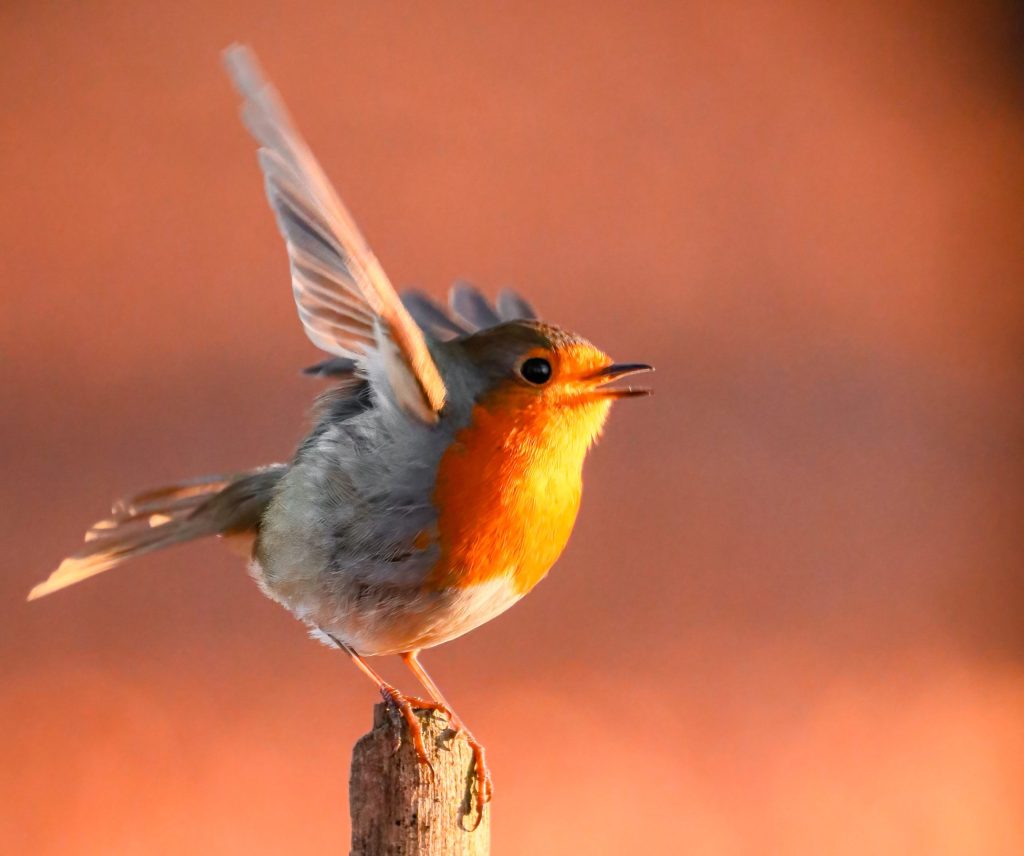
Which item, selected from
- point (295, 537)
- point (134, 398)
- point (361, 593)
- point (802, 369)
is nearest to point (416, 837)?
point (361, 593)

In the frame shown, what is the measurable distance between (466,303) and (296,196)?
67cm

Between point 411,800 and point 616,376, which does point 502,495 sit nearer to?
point 616,376

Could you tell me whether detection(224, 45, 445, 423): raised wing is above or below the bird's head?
above

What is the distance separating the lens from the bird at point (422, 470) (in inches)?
50.7

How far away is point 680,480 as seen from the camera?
3.12 m

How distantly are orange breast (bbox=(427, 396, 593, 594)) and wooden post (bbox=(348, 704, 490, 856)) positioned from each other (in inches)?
8.5

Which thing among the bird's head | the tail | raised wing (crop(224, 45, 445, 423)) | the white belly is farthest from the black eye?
the tail

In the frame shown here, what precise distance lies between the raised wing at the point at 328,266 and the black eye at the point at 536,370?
11 centimetres

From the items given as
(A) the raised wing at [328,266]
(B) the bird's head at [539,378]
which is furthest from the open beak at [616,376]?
(A) the raised wing at [328,266]

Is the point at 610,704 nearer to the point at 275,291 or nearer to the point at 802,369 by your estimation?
the point at 802,369

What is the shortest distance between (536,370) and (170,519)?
640 millimetres

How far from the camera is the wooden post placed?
133 cm

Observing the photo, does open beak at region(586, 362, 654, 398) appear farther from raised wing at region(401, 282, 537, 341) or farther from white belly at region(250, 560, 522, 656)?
raised wing at region(401, 282, 537, 341)

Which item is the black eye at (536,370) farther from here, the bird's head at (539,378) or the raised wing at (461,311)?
the raised wing at (461,311)
